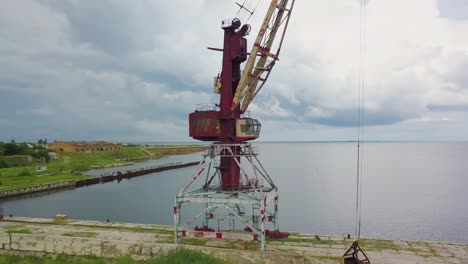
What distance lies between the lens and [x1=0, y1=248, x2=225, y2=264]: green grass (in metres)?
20.4

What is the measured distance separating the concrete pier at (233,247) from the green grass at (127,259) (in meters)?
0.44

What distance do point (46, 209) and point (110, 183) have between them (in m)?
28.8

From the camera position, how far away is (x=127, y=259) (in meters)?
22.4

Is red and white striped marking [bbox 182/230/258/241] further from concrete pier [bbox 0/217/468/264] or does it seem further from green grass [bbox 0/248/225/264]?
green grass [bbox 0/248/225/264]

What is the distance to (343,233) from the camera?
133ft

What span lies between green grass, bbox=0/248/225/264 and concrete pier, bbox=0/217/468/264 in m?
0.44

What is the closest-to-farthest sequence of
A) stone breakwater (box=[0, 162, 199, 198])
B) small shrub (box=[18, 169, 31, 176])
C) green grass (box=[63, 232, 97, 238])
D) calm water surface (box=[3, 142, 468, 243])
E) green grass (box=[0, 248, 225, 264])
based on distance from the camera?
green grass (box=[0, 248, 225, 264]), green grass (box=[63, 232, 97, 238]), calm water surface (box=[3, 142, 468, 243]), stone breakwater (box=[0, 162, 199, 198]), small shrub (box=[18, 169, 31, 176])

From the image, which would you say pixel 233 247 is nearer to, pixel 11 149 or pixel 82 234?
pixel 82 234

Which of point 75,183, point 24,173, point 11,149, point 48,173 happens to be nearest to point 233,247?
point 75,183

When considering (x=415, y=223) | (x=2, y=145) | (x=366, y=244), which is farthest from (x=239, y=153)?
(x=2, y=145)

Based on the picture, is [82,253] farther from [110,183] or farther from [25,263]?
[110,183]

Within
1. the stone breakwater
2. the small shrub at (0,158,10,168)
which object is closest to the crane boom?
the stone breakwater

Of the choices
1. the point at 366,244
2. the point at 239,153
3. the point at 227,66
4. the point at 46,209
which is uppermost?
the point at 227,66

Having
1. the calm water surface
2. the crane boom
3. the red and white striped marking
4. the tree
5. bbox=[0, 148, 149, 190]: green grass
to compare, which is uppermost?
the crane boom
